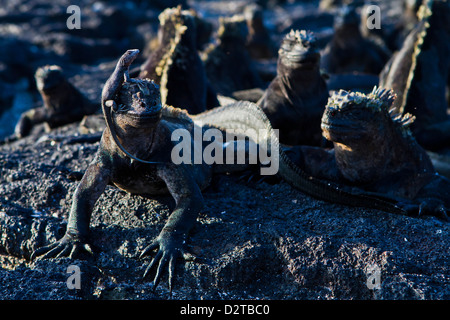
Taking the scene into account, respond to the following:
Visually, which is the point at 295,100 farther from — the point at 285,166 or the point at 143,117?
Answer: the point at 143,117

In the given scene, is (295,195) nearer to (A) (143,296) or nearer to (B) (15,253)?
(A) (143,296)

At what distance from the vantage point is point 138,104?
3.77 m

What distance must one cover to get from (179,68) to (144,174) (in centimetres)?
237

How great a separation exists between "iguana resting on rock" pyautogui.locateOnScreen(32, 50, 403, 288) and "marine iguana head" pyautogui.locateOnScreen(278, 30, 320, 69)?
1.16 meters

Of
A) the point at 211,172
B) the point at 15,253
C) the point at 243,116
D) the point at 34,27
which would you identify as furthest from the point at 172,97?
the point at 34,27

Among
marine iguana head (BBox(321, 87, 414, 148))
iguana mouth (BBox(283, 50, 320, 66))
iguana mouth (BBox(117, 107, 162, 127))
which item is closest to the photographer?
iguana mouth (BBox(117, 107, 162, 127))

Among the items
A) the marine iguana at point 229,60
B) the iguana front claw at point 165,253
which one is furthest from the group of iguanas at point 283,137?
the marine iguana at point 229,60

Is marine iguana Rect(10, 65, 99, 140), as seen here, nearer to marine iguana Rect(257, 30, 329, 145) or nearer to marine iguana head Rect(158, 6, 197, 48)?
marine iguana head Rect(158, 6, 197, 48)

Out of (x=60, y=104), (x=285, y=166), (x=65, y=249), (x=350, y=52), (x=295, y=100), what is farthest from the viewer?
(x=350, y=52)

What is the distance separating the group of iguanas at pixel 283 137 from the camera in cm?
385

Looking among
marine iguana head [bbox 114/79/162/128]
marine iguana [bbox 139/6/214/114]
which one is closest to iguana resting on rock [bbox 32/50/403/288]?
marine iguana head [bbox 114/79/162/128]

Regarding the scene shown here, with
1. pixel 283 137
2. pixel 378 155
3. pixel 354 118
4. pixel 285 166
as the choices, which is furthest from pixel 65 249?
pixel 283 137

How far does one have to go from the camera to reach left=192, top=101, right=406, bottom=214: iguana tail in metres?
4.32

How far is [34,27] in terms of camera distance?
14797mm
